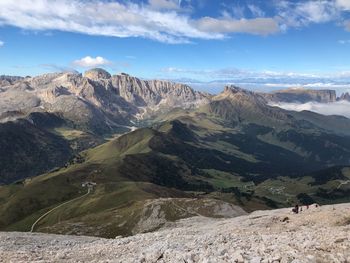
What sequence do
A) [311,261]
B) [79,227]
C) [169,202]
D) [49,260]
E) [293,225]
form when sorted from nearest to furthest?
[311,261] < [49,260] < [293,225] < [79,227] < [169,202]

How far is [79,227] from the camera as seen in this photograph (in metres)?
168

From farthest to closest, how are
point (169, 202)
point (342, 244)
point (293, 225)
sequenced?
point (169, 202), point (293, 225), point (342, 244)

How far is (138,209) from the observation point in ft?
575

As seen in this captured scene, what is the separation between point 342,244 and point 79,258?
25029 millimetres

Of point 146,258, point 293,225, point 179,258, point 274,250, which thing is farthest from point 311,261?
point 293,225

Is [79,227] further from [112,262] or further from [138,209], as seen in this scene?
[112,262]

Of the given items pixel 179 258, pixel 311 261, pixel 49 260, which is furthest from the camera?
pixel 49 260

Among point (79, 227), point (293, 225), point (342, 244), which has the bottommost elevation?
point (79, 227)

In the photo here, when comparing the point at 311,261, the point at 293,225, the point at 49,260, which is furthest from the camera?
the point at 293,225

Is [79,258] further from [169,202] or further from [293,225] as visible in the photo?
[169,202]

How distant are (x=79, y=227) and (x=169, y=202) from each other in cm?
3710

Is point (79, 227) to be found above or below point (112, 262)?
below

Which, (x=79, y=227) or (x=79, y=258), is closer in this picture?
(x=79, y=258)

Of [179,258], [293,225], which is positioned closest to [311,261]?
[179,258]
